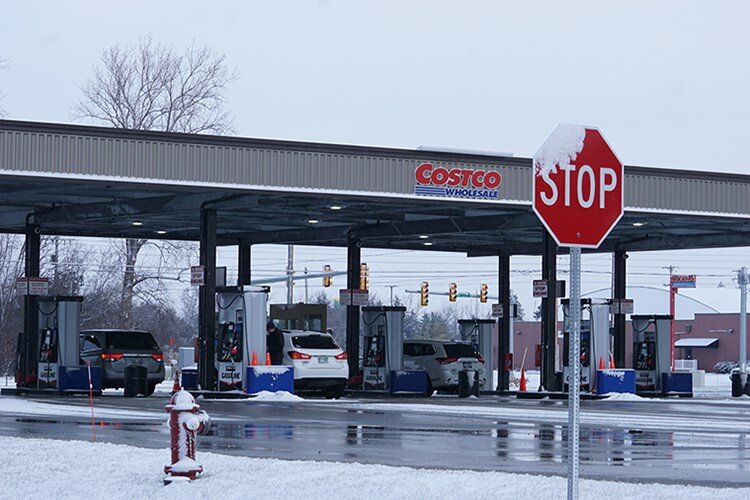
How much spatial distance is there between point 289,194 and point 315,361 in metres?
5.47

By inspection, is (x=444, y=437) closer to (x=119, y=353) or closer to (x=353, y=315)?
(x=119, y=353)

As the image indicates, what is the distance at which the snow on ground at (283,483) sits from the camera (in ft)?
43.0

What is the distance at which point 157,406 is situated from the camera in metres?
29.4

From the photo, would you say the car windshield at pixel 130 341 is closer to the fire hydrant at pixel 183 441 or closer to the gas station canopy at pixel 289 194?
the gas station canopy at pixel 289 194

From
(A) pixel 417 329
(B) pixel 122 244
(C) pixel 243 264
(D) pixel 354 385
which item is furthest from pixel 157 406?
(A) pixel 417 329

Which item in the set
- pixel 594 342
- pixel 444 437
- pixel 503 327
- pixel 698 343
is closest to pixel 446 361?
pixel 594 342

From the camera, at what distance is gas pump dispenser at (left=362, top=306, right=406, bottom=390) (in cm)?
3869

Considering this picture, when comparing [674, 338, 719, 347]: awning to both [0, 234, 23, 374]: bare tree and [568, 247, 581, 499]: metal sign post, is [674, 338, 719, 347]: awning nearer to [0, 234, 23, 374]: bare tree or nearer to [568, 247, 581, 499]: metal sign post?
[0, 234, 23, 374]: bare tree

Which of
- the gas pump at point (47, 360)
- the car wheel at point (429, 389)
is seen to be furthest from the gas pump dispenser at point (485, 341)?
the gas pump at point (47, 360)

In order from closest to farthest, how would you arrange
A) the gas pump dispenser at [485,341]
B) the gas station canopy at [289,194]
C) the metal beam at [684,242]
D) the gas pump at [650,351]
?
the gas station canopy at [289,194] < the gas pump at [650,351] < the metal beam at [684,242] < the gas pump dispenser at [485,341]

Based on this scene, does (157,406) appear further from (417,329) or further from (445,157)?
(417,329)

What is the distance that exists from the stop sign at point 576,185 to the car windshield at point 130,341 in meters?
28.1

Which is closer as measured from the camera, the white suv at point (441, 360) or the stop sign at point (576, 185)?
the stop sign at point (576, 185)

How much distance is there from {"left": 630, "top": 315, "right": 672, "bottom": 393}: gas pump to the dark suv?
12.8 metres
